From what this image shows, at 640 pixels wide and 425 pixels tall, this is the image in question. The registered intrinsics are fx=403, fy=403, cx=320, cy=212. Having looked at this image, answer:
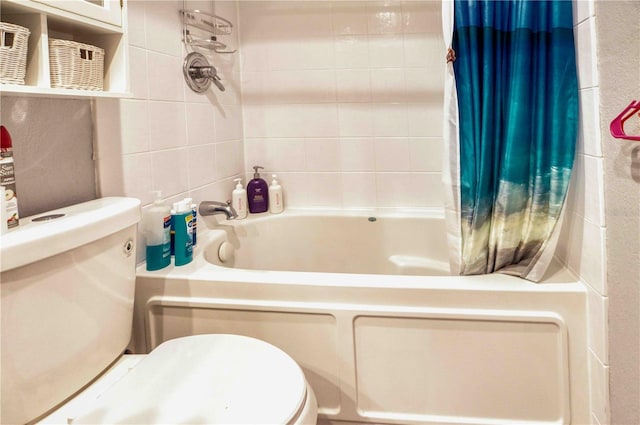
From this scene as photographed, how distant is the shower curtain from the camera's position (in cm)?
117

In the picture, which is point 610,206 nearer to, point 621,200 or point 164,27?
point 621,200

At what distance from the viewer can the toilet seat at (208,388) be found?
0.80m

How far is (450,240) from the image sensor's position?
52.4 inches

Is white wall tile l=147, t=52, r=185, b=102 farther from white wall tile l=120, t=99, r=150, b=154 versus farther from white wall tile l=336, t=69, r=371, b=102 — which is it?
white wall tile l=336, t=69, r=371, b=102

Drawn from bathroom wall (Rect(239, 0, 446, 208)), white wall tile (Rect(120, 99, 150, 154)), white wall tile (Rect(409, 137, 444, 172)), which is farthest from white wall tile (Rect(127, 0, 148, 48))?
white wall tile (Rect(409, 137, 444, 172))

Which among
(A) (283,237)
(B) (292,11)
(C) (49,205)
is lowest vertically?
(A) (283,237)

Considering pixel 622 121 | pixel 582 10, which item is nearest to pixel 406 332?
pixel 622 121

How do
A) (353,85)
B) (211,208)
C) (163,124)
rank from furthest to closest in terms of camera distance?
(353,85) → (211,208) → (163,124)

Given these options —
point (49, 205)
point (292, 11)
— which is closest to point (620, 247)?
point (49, 205)

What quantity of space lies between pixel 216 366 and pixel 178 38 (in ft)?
4.46

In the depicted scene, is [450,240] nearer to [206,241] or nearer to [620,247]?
[620,247]

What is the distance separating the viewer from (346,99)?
2.13m

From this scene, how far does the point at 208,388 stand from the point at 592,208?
1093 millimetres

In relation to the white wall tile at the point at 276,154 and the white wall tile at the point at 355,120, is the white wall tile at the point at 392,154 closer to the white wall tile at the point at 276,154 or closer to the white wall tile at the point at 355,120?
the white wall tile at the point at 355,120
